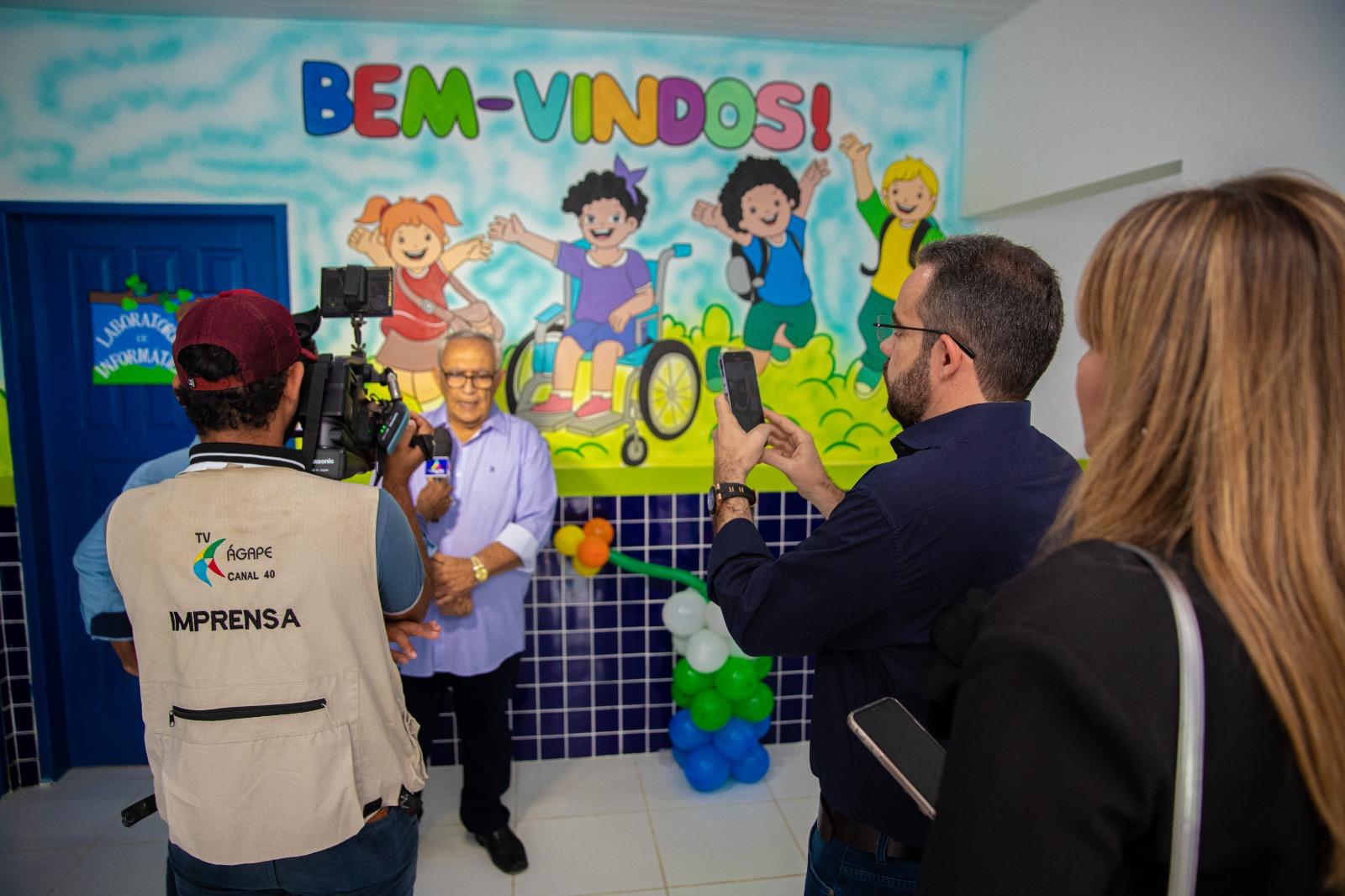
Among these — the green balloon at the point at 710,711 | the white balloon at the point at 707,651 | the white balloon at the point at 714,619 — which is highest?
the white balloon at the point at 714,619

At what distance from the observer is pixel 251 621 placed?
1.14 metres

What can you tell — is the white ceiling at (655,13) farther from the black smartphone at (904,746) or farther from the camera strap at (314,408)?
the black smartphone at (904,746)

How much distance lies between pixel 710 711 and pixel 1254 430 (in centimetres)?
240

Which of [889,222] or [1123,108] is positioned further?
[889,222]

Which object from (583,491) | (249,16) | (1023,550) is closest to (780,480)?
(583,491)

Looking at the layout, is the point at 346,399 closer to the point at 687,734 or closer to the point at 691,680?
the point at 691,680

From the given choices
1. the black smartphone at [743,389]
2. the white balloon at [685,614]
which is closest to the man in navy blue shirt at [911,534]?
the black smartphone at [743,389]

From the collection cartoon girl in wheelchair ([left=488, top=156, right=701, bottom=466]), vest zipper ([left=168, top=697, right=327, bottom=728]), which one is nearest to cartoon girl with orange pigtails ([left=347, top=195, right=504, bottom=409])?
cartoon girl in wheelchair ([left=488, top=156, right=701, bottom=466])

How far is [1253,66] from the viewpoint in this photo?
1848 millimetres

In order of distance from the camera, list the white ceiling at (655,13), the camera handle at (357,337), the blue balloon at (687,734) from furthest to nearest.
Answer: the blue balloon at (687,734) < the white ceiling at (655,13) < the camera handle at (357,337)

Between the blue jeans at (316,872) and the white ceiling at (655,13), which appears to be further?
the white ceiling at (655,13)

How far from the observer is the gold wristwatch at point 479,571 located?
2.33 metres

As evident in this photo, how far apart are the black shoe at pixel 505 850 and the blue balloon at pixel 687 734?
646 mm

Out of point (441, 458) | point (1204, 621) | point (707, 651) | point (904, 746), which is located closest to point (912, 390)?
point (904, 746)
